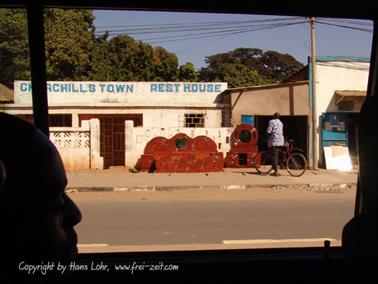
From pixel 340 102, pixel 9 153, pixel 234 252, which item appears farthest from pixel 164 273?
pixel 340 102

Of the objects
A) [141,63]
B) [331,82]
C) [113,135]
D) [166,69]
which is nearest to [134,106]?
[113,135]

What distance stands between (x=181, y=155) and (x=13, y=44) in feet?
42.2

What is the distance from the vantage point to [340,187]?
12.2m

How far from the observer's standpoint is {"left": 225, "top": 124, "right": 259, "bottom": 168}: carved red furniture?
15.5m

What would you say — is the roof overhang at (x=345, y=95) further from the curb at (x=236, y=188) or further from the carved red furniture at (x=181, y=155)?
the carved red furniture at (x=181, y=155)

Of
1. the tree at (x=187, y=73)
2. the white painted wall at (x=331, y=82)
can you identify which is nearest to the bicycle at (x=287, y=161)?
the white painted wall at (x=331, y=82)

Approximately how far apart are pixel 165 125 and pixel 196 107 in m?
1.28

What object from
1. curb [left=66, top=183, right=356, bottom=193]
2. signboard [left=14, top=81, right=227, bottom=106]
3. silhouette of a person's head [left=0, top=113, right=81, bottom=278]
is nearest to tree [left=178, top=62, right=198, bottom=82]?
signboard [left=14, top=81, right=227, bottom=106]

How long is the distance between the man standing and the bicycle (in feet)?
0.67

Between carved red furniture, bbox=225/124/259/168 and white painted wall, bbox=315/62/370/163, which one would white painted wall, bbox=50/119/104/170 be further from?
white painted wall, bbox=315/62/370/163

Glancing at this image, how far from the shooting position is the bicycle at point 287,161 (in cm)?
1353

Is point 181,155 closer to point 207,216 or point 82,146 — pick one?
point 82,146

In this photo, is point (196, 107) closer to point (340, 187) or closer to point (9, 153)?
point (340, 187)

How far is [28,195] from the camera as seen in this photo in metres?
1.12
